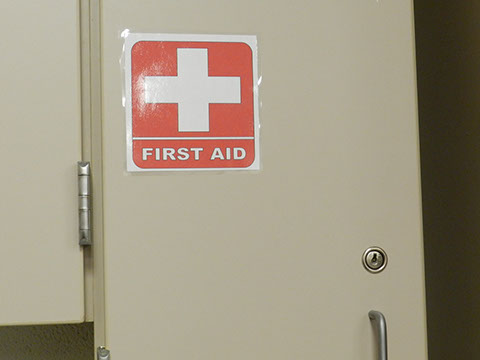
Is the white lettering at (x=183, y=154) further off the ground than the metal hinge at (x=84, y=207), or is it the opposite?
the white lettering at (x=183, y=154)

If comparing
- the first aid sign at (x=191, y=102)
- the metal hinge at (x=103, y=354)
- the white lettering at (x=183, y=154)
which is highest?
the first aid sign at (x=191, y=102)

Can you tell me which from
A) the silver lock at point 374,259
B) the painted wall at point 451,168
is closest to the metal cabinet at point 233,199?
the silver lock at point 374,259

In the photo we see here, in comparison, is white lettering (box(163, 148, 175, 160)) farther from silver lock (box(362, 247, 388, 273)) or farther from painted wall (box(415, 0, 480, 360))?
painted wall (box(415, 0, 480, 360))

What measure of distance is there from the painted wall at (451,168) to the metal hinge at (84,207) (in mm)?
590

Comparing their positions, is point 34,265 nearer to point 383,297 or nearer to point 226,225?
point 226,225

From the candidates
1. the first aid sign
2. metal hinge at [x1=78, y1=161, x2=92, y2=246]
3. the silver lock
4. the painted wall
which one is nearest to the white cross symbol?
the first aid sign

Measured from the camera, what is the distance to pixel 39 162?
760 millimetres

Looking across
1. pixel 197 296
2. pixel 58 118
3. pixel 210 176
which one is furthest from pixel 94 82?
pixel 197 296

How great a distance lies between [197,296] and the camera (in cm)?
76

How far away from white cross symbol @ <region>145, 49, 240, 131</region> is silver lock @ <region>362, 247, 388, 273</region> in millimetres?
238

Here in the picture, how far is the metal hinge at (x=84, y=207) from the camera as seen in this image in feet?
2.48

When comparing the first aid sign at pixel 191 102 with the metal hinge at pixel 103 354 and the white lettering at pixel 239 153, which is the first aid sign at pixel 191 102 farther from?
the metal hinge at pixel 103 354

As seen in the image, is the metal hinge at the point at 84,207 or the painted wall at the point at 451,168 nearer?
the metal hinge at the point at 84,207

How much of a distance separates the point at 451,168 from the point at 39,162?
664 mm
